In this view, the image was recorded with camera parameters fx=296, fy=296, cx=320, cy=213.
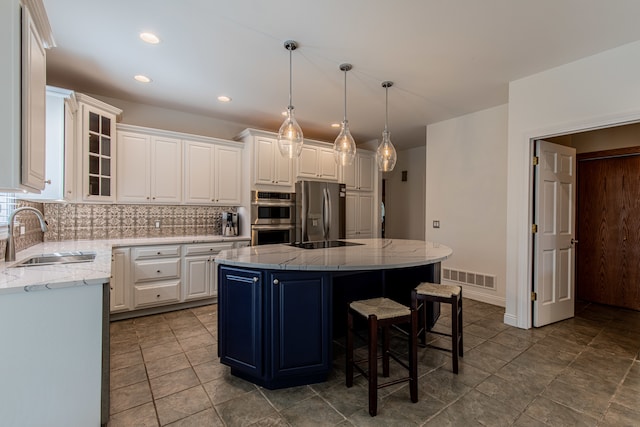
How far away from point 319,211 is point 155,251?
2.30m

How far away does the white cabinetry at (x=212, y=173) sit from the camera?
13.0 ft

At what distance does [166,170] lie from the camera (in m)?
3.81

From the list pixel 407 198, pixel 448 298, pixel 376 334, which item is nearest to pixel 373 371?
pixel 376 334

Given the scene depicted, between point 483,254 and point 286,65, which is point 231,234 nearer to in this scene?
point 286,65

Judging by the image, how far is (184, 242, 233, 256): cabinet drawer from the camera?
3.65 m

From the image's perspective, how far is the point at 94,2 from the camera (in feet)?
6.62

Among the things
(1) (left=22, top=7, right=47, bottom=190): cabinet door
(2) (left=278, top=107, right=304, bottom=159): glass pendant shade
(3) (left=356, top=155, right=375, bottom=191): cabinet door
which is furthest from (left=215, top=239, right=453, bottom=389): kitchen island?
(3) (left=356, top=155, right=375, bottom=191): cabinet door

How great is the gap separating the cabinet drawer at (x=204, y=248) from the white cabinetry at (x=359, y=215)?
2.17 metres

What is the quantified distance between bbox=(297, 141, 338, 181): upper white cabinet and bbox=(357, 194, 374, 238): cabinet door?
2.34ft

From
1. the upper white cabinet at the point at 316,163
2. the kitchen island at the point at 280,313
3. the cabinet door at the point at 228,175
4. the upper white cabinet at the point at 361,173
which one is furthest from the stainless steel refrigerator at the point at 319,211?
the kitchen island at the point at 280,313

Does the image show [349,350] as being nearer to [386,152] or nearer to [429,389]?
[429,389]

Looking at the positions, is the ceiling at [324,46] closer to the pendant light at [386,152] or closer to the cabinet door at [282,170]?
the pendant light at [386,152]

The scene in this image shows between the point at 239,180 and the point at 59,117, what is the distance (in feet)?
6.78

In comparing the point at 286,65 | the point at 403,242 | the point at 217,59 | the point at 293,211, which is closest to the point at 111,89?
the point at 217,59
